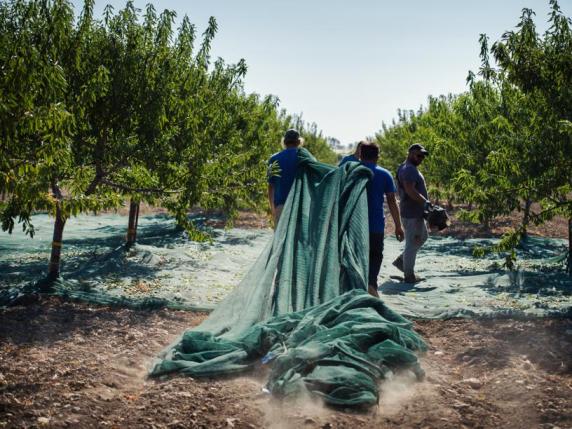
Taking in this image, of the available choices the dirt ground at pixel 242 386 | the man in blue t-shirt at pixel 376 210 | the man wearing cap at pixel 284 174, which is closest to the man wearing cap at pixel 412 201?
the man in blue t-shirt at pixel 376 210

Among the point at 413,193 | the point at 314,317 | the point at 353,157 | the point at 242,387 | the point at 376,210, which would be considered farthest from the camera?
the point at 413,193

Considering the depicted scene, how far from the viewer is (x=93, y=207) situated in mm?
4641

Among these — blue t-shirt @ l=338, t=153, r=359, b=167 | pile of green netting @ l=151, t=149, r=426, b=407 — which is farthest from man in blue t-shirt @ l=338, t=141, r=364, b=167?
pile of green netting @ l=151, t=149, r=426, b=407

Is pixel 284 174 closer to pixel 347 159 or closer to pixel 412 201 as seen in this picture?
pixel 347 159

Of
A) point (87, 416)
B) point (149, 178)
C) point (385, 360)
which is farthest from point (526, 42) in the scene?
point (87, 416)

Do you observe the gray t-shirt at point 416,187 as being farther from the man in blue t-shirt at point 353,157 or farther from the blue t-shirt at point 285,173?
the blue t-shirt at point 285,173

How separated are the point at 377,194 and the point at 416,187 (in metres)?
1.86

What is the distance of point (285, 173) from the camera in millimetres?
6465

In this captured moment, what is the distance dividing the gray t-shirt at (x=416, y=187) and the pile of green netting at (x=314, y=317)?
1.75 m

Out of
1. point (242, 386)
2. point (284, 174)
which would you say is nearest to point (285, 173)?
point (284, 174)

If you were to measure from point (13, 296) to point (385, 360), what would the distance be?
4.79 metres

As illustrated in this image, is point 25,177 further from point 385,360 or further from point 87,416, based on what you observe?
point 385,360

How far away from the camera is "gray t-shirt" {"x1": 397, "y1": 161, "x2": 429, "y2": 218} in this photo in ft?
25.0

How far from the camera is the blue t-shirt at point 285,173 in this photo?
6.46 metres
